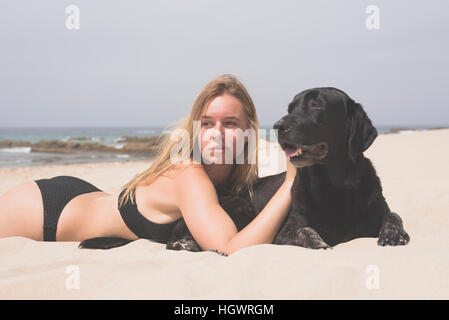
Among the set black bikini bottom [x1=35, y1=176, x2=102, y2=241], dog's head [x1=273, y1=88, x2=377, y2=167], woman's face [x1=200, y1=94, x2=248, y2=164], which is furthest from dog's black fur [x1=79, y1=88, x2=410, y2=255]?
black bikini bottom [x1=35, y1=176, x2=102, y2=241]

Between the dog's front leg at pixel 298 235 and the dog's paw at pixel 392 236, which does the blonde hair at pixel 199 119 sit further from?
the dog's paw at pixel 392 236

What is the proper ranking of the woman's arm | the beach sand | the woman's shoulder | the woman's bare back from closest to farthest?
the beach sand
the woman's arm
the woman's shoulder
the woman's bare back

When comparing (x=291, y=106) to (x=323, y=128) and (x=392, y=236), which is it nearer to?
(x=323, y=128)

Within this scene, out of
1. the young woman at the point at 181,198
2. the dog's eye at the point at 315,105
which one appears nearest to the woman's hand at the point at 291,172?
the young woman at the point at 181,198

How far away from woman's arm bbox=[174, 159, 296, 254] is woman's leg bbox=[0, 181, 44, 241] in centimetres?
143

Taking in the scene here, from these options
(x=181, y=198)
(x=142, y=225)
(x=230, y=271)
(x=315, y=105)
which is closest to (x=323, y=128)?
(x=315, y=105)

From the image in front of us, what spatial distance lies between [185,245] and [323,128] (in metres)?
1.37

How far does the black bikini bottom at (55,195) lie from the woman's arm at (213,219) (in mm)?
1272

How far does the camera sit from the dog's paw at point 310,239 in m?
2.95

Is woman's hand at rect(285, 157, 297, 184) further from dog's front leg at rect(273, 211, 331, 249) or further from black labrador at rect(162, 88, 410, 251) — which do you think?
dog's front leg at rect(273, 211, 331, 249)

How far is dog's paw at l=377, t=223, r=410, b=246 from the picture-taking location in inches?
119

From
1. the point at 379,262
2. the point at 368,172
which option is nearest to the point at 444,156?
the point at 368,172

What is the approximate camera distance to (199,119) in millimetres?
3301
